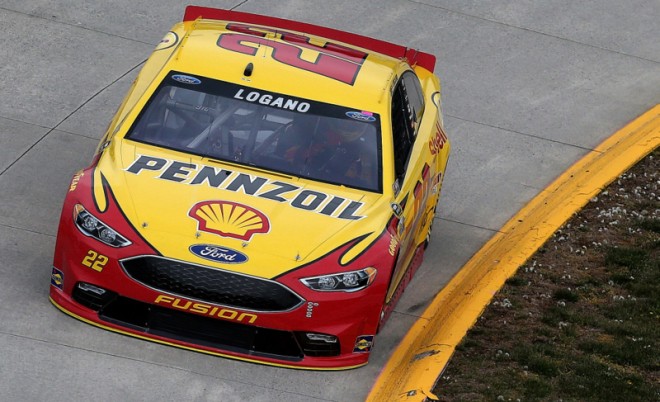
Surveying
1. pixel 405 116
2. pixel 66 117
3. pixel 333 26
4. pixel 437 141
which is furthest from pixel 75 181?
pixel 333 26

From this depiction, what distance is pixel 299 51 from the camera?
10.4 metres

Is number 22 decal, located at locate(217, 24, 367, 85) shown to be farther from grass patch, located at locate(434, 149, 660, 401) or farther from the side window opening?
grass patch, located at locate(434, 149, 660, 401)

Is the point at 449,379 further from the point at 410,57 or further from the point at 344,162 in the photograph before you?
the point at 410,57

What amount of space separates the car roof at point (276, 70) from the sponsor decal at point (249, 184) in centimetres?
84

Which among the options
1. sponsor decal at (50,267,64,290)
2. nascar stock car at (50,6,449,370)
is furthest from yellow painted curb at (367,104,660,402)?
sponsor decal at (50,267,64,290)

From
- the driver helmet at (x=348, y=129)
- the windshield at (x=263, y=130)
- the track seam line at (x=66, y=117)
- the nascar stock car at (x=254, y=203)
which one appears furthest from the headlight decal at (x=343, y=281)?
the track seam line at (x=66, y=117)

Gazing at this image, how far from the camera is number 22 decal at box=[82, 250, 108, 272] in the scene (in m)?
8.70

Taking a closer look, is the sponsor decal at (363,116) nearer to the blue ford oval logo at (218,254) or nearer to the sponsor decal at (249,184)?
the sponsor decal at (249,184)

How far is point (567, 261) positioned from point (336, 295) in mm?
2685

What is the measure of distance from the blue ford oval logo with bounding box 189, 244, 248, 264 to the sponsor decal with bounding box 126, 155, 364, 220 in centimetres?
62

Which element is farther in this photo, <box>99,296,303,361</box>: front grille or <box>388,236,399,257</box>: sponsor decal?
<box>388,236,399,257</box>: sponsor decal

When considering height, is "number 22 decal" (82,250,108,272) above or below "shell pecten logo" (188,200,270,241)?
below

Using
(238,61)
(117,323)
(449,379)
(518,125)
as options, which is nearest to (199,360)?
(117,323)

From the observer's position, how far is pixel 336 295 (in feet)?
28.7
